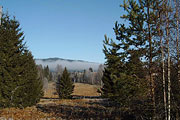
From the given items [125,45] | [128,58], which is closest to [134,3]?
[125,45]

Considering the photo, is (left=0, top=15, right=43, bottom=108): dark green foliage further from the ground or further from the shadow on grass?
the shadow on grass

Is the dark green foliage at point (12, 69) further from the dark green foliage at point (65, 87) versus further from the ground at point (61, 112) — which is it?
the dark green foliage at point (65, 87)

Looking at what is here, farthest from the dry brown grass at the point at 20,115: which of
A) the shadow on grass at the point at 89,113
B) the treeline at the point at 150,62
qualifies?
the treeline at the point at 150,62

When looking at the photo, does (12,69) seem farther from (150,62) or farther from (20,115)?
(150,62)

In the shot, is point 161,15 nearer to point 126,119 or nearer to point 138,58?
point 138,58

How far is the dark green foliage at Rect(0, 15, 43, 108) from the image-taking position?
16.1 m

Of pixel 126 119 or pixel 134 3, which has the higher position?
pixel 134 3

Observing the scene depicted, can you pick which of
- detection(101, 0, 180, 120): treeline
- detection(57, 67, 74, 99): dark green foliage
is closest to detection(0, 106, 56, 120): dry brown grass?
detection(101, 0, 180, 120): treeline

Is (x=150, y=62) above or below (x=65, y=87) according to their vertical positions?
above

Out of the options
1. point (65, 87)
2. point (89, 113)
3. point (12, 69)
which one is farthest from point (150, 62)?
point (65, 87)

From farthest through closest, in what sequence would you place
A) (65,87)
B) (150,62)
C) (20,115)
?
1. (65,87)
2. (20,115)
3. (150,62)

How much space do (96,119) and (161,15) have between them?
339 inches

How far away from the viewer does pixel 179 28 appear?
29.1 ft

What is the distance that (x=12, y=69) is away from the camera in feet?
54.3
